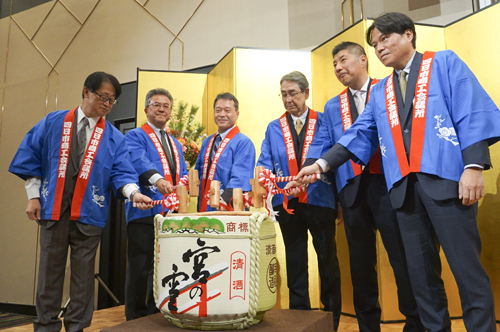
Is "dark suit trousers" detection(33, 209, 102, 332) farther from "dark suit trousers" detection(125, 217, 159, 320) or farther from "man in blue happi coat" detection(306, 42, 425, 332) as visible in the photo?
"man in blue happi coat" detection(306, 42, 425, 332)

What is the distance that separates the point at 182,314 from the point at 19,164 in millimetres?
1278

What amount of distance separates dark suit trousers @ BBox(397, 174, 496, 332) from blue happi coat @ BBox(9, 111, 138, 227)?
61.3 inches

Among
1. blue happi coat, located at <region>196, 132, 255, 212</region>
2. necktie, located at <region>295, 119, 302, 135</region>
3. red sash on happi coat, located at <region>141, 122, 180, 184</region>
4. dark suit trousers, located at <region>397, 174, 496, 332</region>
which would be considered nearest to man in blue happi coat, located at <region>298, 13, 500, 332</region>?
dark suit trousers, located at <region>397, 174, 496, 332</region>

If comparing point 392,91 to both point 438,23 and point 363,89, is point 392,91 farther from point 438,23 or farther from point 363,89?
point 438,23

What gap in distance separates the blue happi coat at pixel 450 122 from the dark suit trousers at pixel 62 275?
1.63 meters

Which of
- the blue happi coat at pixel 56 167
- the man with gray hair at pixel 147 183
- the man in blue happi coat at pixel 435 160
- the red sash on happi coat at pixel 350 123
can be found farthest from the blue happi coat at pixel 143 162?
the man in blue happi coat at pixel 435 160

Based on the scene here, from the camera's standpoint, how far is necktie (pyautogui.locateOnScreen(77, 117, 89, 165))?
217 centimetres

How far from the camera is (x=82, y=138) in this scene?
221 centimetres

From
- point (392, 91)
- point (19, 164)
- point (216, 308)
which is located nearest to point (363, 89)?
point (392, 91)

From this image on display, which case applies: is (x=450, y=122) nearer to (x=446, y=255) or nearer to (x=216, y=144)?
(x=446, y=255)

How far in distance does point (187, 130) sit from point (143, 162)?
3.89 feet

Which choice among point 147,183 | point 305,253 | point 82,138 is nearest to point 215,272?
point 305,253

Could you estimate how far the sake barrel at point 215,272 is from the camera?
1558 mm

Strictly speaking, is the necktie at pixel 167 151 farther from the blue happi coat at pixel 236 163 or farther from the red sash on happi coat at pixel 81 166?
the red sash on happi coat at pixel 81 166
